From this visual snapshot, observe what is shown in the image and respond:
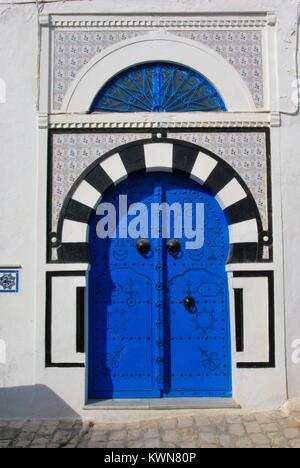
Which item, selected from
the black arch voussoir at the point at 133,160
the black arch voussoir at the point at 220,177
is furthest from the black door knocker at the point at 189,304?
the black arch voussoir at the point at 133,160

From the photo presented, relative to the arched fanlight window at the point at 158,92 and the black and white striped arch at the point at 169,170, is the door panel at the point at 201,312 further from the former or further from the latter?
the arched fanlight window at the point at 158,92

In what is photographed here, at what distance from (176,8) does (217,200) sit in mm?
1723

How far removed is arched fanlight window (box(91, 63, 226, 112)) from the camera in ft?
13.3

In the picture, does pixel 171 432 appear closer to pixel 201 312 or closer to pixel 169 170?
pixel 201 312

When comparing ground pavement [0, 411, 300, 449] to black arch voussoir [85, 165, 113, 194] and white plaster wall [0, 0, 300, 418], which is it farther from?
black arch voussoir [85, 165, 113, 194]

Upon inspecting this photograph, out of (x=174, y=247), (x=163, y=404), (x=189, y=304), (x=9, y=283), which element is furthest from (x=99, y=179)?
(x=163, y=404)

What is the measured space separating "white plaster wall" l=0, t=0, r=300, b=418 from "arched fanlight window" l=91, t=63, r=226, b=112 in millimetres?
523

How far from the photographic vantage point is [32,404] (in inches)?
149

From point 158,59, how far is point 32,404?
310cm

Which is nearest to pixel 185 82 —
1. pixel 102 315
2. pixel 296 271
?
pixel 296 271

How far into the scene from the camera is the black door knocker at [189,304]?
3.94 meters

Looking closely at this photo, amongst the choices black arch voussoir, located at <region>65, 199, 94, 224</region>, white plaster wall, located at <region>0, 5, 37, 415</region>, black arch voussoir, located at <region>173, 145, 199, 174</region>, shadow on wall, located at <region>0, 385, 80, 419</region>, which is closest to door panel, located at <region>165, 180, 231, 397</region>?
black arch voussoir, located at <region>173, 145, 199, 174</region>

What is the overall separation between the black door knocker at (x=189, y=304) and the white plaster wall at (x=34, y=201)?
2.13 feet

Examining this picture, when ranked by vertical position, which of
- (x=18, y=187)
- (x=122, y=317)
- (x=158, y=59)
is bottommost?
(x=122, y=317)
